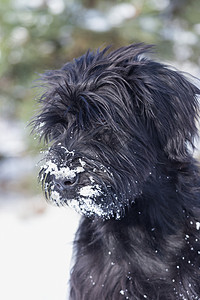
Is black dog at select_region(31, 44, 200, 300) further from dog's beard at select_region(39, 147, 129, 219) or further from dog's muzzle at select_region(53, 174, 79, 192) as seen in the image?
dog's muzzle at select_region(53, 174, 79, 192)

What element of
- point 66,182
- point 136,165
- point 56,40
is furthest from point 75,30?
point 66,182

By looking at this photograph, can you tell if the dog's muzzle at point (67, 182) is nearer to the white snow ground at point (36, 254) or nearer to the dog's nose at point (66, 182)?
the dog's nose at point (66, 182)

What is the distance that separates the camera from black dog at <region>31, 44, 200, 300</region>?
2609 millimetres

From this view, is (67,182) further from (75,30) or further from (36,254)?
(75,30)

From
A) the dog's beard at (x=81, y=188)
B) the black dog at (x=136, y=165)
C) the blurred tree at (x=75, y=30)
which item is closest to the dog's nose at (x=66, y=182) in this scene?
the dog's beard at (x=81, y=188)

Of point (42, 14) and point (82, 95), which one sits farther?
point (42, 14)

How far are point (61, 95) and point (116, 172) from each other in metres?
0.65

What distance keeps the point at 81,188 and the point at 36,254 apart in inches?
129

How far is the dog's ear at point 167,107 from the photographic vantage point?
265 cm

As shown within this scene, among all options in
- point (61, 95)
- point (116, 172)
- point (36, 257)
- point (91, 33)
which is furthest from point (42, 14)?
point (116, 172)

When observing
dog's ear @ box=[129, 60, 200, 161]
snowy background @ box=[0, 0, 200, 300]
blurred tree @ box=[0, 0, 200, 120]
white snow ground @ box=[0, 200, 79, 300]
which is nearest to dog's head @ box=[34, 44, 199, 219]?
dog's ear @ box=[129, 60, 200, 161]

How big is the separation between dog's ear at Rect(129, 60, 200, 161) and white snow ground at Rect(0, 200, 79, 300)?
1.33 m

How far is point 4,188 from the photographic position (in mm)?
9406

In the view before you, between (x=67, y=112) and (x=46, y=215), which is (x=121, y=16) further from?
(x=67, y=112)
